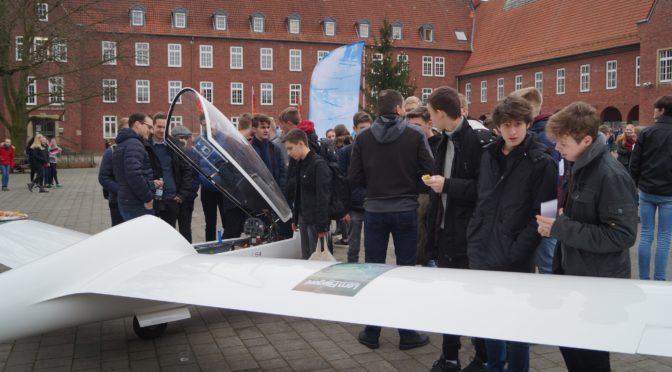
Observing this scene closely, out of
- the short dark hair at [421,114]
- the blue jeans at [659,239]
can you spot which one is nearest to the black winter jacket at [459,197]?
the short dark hair at [421,114]

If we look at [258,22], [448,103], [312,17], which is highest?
[312,17]

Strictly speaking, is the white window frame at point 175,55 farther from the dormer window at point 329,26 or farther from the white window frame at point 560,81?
the white window frame at point 560,81

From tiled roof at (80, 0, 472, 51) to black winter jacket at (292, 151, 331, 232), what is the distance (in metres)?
48.7

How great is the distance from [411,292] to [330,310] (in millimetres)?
416

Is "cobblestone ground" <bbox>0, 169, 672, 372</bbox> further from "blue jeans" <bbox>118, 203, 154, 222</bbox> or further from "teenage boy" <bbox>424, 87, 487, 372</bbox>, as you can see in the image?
"blue jeans" <bbox>118, 203, 154, 222</bbox>

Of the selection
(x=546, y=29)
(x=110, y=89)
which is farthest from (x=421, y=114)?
(x=546, y=29)

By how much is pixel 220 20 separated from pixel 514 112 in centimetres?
5457

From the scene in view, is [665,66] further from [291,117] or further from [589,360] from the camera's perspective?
[589,360]

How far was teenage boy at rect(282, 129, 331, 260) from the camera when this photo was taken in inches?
240

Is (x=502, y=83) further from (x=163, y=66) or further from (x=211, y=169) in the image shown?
(x=211, y=169)

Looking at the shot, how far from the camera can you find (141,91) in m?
54.1

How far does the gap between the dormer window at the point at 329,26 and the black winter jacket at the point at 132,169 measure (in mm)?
52336

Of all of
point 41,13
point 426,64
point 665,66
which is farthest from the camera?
point 426,64

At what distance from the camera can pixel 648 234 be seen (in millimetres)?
6500
